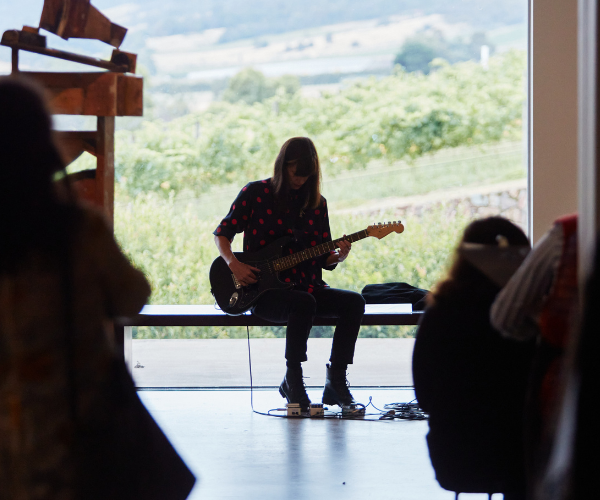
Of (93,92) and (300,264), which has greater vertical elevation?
(93,92)

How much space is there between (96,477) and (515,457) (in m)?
0.73

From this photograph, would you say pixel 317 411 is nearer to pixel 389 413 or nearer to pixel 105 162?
pixel 389 413

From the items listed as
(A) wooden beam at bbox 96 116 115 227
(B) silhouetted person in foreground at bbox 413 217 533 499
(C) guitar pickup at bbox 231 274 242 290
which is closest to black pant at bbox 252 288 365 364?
(C) guitar pickup at bbox 231 274 242 290

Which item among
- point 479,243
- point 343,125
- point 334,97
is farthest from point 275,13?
point 479,243

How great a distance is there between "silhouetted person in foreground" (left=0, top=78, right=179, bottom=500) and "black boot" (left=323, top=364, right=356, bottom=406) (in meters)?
2.03

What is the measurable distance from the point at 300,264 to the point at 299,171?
0.42 metres

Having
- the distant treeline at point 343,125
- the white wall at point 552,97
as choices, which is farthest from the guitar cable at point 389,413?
the distant treeline at point 343,125

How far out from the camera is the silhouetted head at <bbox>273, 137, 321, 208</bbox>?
3119 millimetres

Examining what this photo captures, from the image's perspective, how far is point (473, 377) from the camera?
132cm

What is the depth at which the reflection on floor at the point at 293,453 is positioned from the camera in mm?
2113

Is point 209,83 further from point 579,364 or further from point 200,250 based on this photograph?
point 579,364

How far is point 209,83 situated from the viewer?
4070 millimetres

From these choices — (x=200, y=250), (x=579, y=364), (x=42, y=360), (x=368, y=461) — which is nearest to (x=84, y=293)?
(x=42, y=360)

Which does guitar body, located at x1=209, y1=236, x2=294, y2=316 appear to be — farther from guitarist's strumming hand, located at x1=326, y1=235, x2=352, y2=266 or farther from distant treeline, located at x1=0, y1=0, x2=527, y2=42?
distant treeline, located at x1=0, y1=0, x2=527, y2=42
